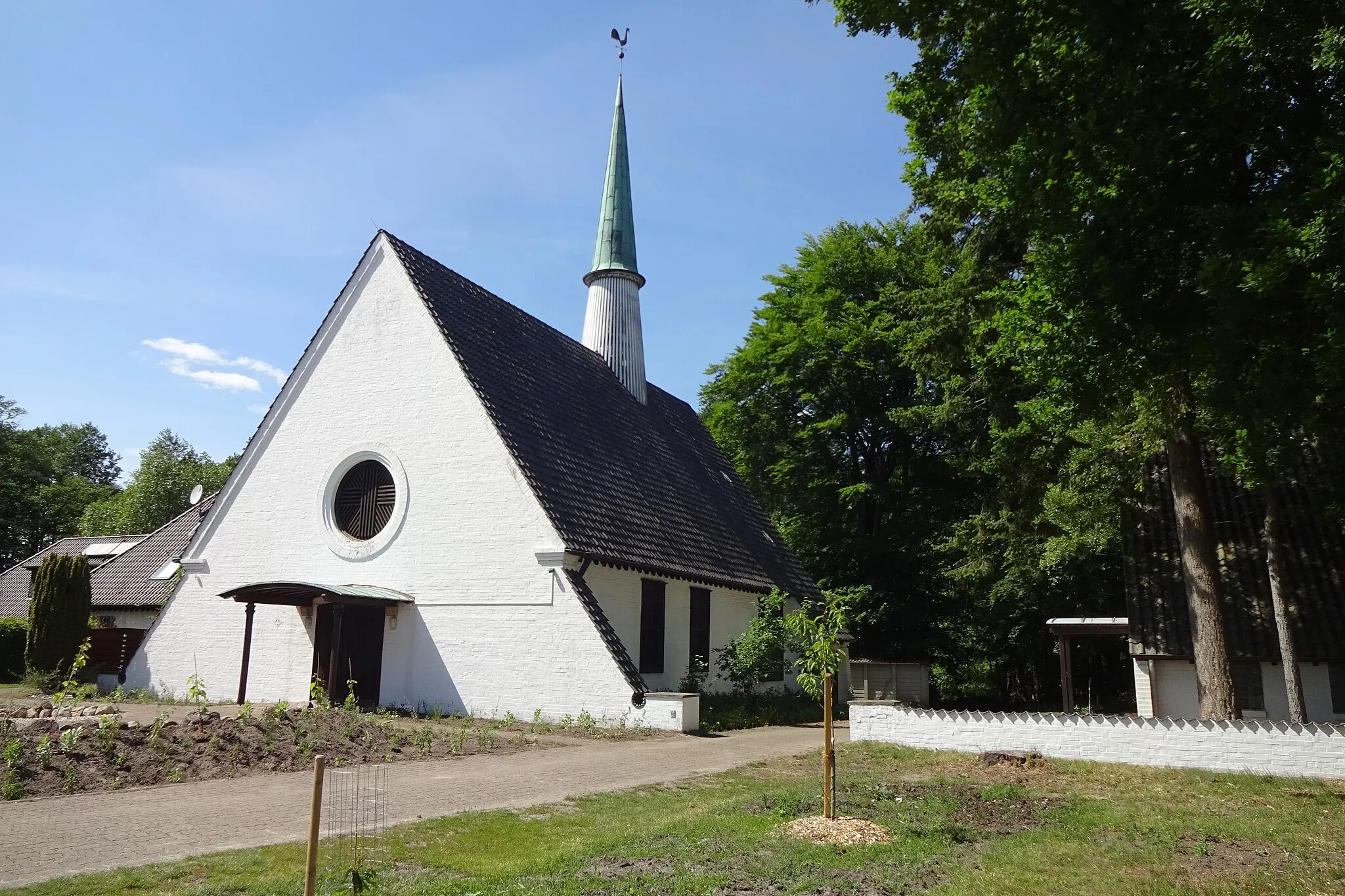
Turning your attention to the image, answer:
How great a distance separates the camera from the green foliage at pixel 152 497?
5719 centimetres

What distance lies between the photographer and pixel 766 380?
3509 centimetres

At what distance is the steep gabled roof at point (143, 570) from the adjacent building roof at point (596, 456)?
11304mm

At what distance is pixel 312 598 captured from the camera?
64.1 ft

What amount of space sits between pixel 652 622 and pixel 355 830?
13.3m

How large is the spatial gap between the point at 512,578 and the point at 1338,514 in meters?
13.8

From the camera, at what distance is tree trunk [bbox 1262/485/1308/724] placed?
14359mm

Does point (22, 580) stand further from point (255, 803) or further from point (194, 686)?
point (255, 803)

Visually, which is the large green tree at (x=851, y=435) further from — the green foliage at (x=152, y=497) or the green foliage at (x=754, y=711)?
the green foliage at (x=152, y=497)

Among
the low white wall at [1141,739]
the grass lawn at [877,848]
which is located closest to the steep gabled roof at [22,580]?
the low white wall at [1141,739]

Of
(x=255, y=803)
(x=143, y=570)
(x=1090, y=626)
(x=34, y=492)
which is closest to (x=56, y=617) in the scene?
(x=143, y=570)

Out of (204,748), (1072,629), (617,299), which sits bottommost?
(204,748)

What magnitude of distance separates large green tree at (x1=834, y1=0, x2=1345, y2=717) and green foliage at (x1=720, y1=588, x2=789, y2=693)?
11078mm

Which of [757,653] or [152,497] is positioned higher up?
[152,497]

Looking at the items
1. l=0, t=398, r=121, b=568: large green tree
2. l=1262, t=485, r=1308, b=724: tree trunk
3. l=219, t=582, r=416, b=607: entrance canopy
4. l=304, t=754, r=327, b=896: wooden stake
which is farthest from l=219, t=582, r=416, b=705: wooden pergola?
l=0, t=398, r=121, b=568: large green tree
